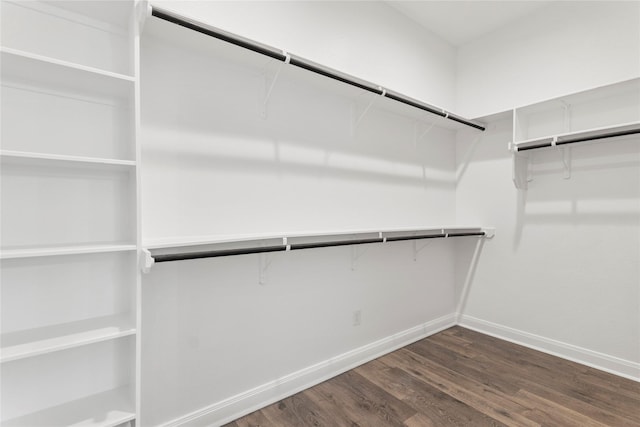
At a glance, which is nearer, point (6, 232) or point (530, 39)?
point (6, 232)

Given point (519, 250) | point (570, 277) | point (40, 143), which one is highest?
point (40, 143)

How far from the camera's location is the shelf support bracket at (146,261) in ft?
4.06

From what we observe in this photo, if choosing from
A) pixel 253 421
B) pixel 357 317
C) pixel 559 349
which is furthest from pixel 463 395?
pixel 253 421

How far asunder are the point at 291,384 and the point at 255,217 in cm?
109

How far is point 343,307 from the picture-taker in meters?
2.31

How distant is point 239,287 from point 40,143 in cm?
110

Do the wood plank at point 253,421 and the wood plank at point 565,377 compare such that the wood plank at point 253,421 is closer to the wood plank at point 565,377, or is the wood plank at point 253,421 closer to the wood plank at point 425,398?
the wood plank at point 425,398

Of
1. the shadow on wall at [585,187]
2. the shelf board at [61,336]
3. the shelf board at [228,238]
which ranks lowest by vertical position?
the shelf board at [61,336]

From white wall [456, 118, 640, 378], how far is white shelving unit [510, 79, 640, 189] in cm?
14

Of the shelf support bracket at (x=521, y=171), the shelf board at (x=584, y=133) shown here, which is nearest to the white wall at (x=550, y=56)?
the shelf board at (x=584, y=133)

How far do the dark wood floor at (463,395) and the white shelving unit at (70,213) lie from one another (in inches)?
32.4

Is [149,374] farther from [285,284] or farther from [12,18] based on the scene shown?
[12,18]

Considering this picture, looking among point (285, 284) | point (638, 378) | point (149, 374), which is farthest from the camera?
point (638, 378)

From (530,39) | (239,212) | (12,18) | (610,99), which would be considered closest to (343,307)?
(239,212)
